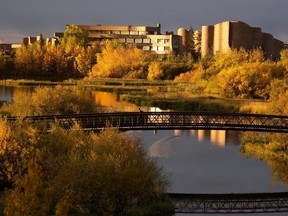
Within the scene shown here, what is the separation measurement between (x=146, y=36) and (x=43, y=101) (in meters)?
133

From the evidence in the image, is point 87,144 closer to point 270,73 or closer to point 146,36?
point 270,73

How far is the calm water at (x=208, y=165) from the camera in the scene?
32969 mm

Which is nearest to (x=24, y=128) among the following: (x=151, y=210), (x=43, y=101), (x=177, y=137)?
(x=151, y=210)

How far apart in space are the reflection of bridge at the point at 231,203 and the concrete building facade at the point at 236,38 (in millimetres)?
95036

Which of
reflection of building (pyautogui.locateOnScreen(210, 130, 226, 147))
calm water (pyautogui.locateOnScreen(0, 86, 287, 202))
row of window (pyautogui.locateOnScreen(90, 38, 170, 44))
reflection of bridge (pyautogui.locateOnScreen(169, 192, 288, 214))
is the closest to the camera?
reflection of bridge (pyautogui.locateOnScreen(169, 192, 288, 214))

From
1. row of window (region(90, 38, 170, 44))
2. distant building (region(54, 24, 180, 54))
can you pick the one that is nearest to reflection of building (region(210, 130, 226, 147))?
row of window (region(90, 38, 170, 44))

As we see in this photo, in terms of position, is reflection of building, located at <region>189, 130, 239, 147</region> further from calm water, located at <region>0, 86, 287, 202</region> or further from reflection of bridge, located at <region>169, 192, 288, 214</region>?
reflection of bridge, located at <region>169, 192, 288, 214</region>

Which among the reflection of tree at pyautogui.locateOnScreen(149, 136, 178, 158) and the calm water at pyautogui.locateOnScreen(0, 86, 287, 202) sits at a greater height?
the reflection of tree at pyautogui.locateOnScreen(149, 136, 178, 158)

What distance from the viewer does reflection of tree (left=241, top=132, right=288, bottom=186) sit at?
124 feet

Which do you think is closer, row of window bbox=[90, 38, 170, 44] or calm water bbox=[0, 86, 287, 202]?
calm water bbox=[0, 86, 287, 202]

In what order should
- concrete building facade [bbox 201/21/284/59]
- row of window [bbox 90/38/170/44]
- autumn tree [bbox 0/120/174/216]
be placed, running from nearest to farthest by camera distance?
autumn tree [bbox 0/120/174/216]
concrete building facade [bbox 201/21/284/59]
row of window [bbox 90/38/170/44]

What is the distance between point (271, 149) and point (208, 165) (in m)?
6.98

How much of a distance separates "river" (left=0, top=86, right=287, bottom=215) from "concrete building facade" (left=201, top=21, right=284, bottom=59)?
7824 centimetres

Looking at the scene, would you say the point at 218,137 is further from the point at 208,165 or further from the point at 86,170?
the point at 86,170
